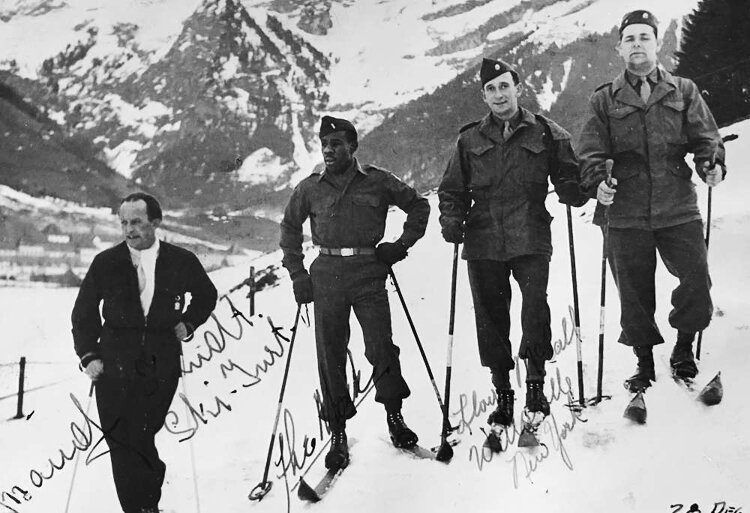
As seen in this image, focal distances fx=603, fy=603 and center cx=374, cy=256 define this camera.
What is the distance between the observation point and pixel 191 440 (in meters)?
3.09

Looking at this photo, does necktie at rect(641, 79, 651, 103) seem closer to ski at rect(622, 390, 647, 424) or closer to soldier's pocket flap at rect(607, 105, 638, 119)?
soldier's pocket flap at rect(607, 105, 638, 119)

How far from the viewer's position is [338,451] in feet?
9.27

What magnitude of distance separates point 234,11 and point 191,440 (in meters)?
2.88

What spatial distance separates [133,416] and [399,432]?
4.11 ft

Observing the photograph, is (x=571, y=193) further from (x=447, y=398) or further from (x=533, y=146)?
(x=447, y=398)

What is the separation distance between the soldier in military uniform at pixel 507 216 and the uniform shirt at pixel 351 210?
17 centimetres

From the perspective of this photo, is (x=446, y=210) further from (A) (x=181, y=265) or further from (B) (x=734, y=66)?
(B) (x=734, y=66)

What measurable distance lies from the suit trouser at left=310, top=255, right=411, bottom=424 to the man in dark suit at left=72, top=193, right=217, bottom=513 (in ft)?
1.99

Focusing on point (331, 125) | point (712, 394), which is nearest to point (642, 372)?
point (712, 394)

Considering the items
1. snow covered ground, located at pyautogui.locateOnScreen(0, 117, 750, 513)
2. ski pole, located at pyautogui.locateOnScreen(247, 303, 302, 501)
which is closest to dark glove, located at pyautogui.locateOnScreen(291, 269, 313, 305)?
ski pole, located at pyautogui.locateOnScreen(247, 303, 302, 501)

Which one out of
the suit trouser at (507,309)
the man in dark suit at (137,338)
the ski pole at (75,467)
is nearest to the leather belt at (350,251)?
the suit trouser at (507,309)

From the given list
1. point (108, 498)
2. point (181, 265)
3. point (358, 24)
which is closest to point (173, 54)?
point (358, 24)

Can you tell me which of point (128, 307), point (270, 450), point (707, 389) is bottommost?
point (270, 450)

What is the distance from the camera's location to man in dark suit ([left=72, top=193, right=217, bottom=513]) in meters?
2.83
